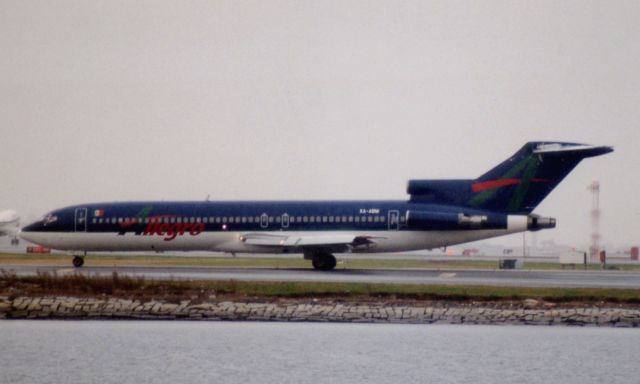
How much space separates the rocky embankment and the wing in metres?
16.3

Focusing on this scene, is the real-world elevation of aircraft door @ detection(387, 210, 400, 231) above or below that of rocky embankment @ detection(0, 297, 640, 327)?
above

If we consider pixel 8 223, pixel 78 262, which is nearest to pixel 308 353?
pixel 78 262

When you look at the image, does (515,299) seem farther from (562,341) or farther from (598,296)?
(562,341)

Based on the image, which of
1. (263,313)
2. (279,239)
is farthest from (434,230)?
(263,313)

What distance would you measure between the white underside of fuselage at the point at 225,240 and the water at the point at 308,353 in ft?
64.1

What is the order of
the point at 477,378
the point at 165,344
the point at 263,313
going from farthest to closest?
the point at 263,313
the point at 165,344
the point at 477,378

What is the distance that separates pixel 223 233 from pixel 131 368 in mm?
28322

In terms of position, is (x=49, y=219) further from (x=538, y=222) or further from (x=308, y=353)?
(x=308, y=353)

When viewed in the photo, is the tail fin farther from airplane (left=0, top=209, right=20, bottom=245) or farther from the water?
airplane (left=0, top=209, right=20, bottom=245)

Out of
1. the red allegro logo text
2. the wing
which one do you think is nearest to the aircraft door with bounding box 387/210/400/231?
the wing

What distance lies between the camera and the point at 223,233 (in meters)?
49.9

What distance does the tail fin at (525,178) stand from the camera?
4612cm

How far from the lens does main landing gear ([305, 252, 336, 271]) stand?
158 feet

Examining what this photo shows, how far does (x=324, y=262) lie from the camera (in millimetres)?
48312
